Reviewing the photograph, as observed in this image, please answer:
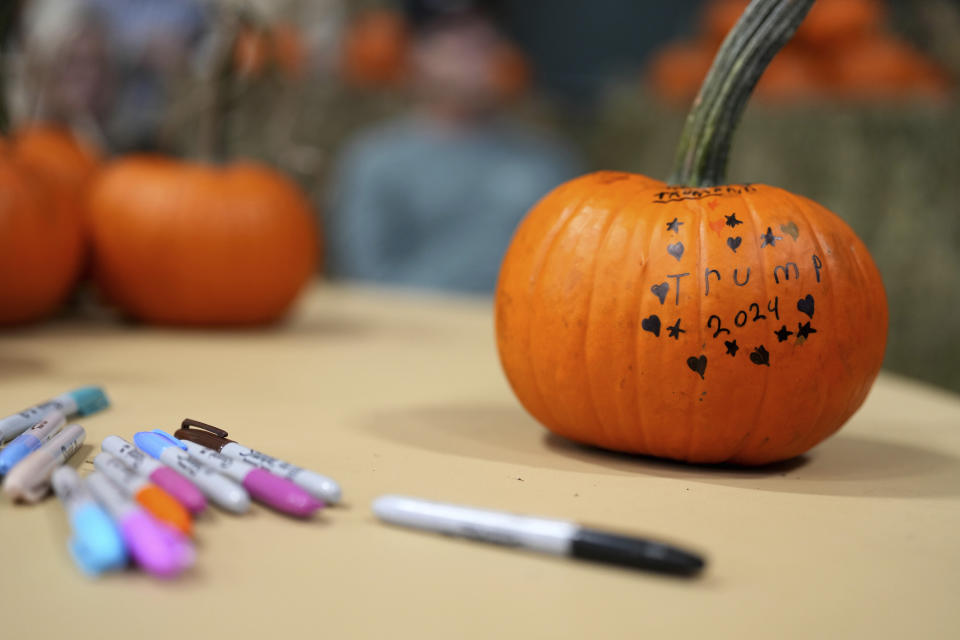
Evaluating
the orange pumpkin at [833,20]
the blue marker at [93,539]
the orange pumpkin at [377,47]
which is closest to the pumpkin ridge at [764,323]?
the blue marker at [93,539]

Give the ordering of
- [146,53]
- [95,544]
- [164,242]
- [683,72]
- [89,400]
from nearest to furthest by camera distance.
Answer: [95,544]
[89,400]
[164,242]
[146,53]
[683,72]

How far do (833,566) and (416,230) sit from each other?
8.64 ft

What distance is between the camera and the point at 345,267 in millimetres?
3201

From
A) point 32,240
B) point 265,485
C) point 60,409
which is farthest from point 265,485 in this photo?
point 32,240

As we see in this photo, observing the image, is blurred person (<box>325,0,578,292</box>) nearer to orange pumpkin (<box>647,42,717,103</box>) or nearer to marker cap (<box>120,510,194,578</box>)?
orange pumpkin (<box>647,42,717,103</box>)

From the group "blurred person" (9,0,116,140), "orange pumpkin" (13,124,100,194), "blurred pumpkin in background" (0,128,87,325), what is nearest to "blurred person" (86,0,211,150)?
"blurred person" (9,0,116,140)

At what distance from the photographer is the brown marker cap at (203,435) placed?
0.73 metres

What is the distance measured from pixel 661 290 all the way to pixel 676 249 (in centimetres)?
4

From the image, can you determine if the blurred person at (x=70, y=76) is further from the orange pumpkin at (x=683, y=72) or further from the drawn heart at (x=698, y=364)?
the orange pumpkin at (x=683, y=72)

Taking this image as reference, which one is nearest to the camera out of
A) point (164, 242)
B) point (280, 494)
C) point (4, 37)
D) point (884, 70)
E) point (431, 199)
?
point (280, 494)

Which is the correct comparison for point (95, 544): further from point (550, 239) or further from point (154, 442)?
point (550, 239)

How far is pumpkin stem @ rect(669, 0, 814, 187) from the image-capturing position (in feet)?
2.64

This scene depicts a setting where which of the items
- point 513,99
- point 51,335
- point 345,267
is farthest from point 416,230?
point 51,335

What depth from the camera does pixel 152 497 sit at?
0.58 m
